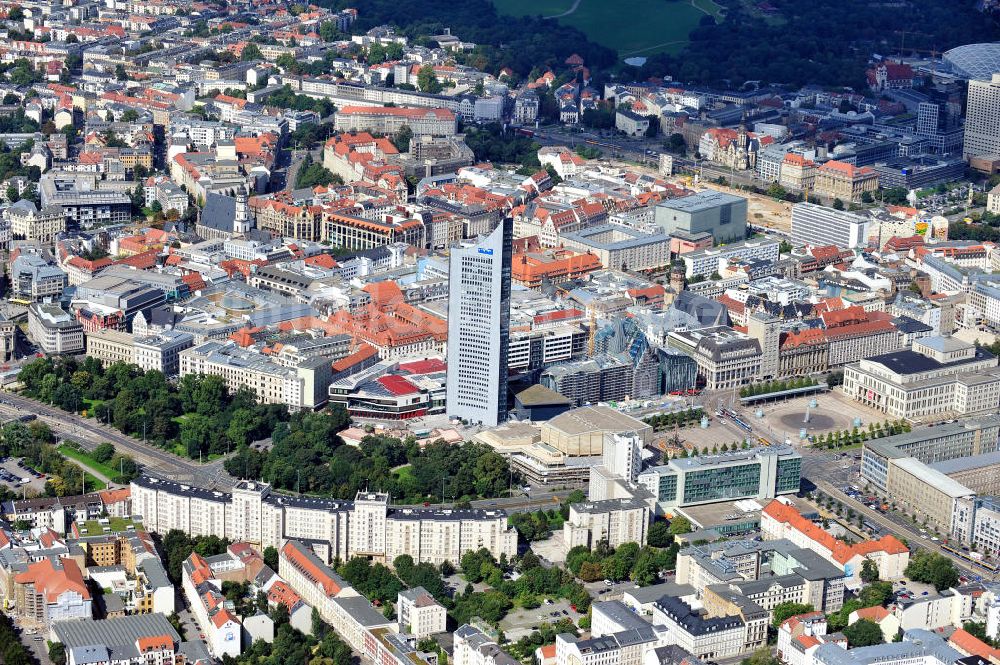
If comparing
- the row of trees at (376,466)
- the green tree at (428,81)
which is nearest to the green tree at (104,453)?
the row of trees at (376,466)

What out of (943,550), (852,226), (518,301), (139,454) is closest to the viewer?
(943,550)

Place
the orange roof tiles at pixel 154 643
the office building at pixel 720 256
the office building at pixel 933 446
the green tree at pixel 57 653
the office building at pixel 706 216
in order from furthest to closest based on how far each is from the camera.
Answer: the office building at pixel 706 216
the office building at pixel 720 256
the office building at pixel 933 446
the green tree at pixel 57 653
the orange roof tiles at pixel 154 643

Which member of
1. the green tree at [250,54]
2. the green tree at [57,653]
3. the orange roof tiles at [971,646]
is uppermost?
the green tree at [250,54]

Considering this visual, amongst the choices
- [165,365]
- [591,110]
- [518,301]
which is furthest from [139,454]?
[591,110]

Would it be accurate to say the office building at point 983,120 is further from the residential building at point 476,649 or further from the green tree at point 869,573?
the residential building at point 476,649

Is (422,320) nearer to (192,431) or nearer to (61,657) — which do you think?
(192,431)

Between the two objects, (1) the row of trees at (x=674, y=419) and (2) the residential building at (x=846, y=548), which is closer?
(2) the residential building at (x=846, y=548)
